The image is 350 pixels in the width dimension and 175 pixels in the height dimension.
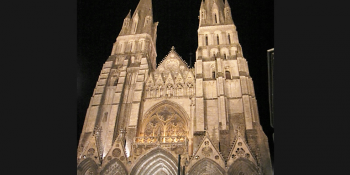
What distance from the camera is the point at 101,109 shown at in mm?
15875

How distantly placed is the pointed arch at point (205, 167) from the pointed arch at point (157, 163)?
3.26 ft

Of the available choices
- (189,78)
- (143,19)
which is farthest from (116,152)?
(143,19)

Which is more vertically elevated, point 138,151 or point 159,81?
point 159,81

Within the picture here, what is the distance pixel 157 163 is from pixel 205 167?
238cm

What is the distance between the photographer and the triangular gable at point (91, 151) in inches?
523

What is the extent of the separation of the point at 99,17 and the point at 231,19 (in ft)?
30.6

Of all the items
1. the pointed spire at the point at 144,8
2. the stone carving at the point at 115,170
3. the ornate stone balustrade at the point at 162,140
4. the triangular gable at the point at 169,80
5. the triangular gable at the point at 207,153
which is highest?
the pointed spire at the point at 144,8

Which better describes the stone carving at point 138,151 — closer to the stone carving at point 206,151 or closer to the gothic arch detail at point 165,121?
the gothic arch detail at point 165,121

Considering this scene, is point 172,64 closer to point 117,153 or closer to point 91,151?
point 117,153

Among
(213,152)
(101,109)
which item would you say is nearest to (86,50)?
(101,109)

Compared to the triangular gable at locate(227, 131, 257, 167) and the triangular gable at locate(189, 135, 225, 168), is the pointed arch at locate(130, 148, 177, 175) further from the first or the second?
the triangular gable at locate(227, 131, 257, 167)

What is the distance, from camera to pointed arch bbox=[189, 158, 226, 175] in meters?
12.5

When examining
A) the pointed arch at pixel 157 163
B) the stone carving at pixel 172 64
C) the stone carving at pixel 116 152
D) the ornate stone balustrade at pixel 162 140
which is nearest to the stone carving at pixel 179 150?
the ornate stone balustrade at pixel 162 140

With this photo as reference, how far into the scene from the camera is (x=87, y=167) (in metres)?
13.2
